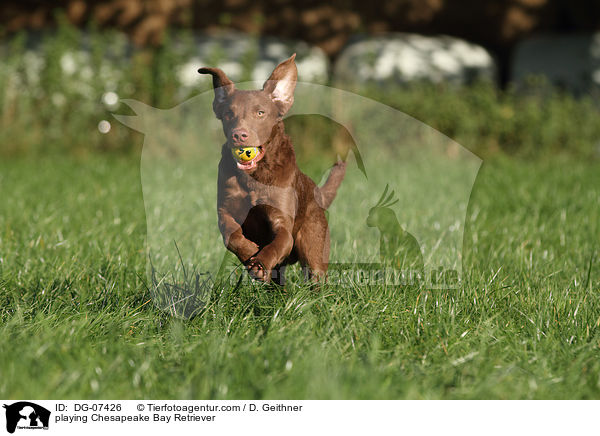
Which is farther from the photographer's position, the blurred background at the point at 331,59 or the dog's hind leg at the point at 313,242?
the blurred background at the point at 331,59

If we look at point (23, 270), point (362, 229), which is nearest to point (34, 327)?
point (23, 270)

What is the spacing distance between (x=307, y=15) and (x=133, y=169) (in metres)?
6.56

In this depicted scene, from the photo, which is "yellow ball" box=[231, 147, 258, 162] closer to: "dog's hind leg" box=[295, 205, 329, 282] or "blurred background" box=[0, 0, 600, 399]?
"blurred background" box=[0, 0, 600, 399]

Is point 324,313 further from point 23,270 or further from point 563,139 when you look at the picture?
point 563,139

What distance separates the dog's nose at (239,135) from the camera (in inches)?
64.4

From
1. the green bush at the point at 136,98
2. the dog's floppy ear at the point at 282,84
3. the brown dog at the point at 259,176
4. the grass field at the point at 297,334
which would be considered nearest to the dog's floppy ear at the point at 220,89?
the brown dog at the point at 259,176

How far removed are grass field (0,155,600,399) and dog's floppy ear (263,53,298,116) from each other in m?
0.77

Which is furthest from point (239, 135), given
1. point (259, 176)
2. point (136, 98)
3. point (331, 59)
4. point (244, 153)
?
point (331, 59)

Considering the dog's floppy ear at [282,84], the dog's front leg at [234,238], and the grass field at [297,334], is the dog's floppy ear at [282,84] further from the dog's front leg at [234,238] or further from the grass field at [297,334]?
the grass field at [297,334]

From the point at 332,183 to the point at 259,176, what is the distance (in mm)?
386

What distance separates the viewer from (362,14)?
11.3 m

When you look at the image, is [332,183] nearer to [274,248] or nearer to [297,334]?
[274,248]

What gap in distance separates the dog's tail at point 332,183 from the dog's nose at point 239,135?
467mm
